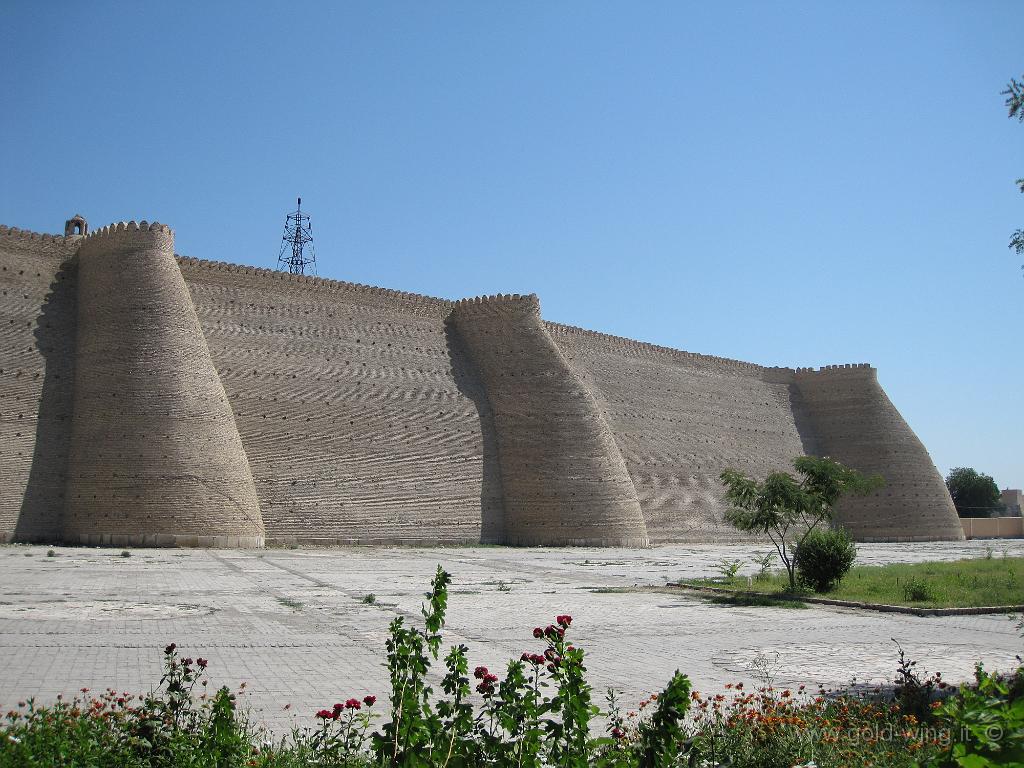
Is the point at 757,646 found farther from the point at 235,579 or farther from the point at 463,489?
the point at 463,489

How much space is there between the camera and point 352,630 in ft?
27.9

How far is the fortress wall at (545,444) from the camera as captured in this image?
2617cm

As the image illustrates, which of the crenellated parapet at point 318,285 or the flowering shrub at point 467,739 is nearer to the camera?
the flowering shrub at point 467,739

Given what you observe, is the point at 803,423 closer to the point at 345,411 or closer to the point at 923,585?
the point at 345,411

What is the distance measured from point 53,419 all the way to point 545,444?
12.8m

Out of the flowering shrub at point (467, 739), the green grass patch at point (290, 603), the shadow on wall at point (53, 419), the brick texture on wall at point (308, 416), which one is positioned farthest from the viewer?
the brick texture on wall at point (308, 416)

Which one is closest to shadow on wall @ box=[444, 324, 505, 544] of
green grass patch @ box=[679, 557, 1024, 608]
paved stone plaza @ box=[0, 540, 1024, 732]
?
green grass patch @ box=[679, 557, 1024, 608]

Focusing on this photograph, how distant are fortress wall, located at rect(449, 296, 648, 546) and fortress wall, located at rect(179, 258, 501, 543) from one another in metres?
0.69

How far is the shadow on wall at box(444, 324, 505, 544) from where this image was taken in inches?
1044

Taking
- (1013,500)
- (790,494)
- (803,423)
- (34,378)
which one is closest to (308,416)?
(34,378)

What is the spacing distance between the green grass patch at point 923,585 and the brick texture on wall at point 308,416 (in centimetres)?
1051

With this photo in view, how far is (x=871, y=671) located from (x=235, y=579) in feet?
29.4

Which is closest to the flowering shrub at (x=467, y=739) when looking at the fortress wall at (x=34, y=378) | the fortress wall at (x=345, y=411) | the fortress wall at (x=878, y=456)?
the fortress wall at (x=34, y=378)

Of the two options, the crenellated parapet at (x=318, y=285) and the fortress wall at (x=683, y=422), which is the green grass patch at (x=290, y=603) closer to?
the crenellated parapet at (x=318, y=285)
